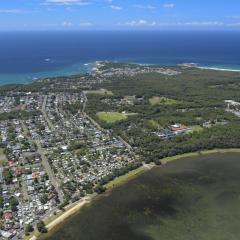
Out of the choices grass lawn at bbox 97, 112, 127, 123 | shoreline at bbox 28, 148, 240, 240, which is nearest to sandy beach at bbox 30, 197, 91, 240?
shoreline at bbox 28, 148, 240, 240

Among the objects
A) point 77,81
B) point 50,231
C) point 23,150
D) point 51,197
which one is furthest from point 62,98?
point 50,231

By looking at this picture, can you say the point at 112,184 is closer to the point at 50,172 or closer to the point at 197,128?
the point at 50,172

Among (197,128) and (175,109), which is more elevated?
(197,128)

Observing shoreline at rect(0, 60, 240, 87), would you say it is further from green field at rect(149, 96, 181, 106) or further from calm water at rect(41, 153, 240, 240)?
calm water at rect(41, 153, 240, 240)

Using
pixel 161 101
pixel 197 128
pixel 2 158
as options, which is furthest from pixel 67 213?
pixel 161 101

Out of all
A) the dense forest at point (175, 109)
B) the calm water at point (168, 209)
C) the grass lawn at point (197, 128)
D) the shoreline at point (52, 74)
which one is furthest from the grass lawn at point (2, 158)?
the shoreline at point (52, 74)

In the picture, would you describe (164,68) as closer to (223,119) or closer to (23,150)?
(223,119)
